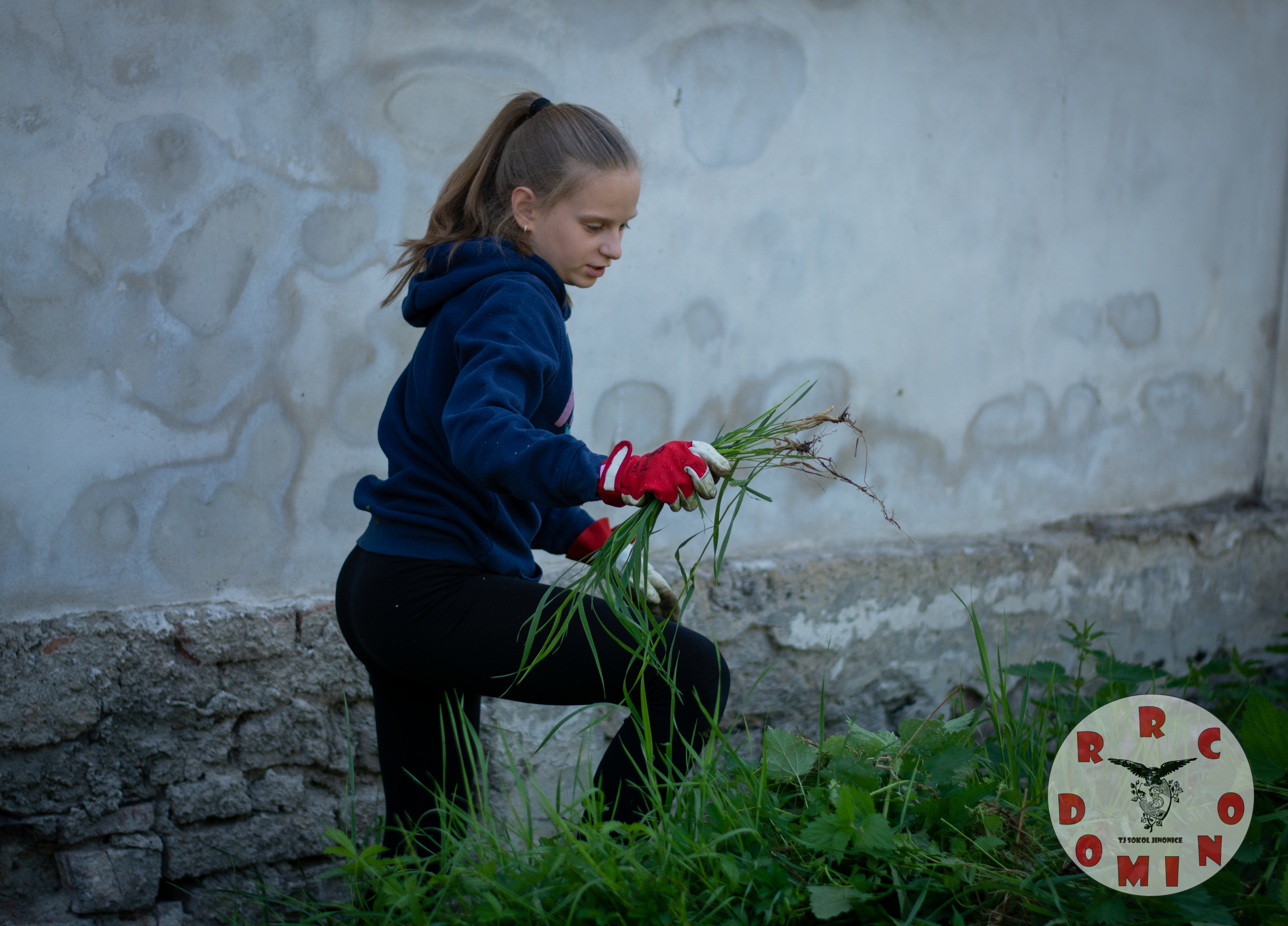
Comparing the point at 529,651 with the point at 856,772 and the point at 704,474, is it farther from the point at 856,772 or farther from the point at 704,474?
the point at 856,772

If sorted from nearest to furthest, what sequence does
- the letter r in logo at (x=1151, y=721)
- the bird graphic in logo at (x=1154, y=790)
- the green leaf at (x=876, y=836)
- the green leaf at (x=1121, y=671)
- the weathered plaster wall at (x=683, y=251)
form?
1. the green leaf at (x=876, y=836)
2. the bird graphic in logo at (x=1154, y=790)
3. the letter r in logo at (x=1151, y=721)
4. the weathered plaster wall at (x=683, y=251)
5. the green leaf at (x=1121, y=671)

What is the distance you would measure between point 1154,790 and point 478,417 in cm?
127

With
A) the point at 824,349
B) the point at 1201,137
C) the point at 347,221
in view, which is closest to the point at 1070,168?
the point at 1201,137

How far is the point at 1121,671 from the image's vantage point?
7.65 feet

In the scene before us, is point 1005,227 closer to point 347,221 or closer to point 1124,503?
point 1124,503

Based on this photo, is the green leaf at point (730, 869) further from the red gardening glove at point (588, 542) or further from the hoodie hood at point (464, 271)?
the hoodie hood at point (464, 271)

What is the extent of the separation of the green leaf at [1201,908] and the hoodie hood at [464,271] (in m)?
1.26

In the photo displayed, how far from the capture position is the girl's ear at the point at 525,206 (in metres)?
1.71

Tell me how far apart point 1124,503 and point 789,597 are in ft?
4.80

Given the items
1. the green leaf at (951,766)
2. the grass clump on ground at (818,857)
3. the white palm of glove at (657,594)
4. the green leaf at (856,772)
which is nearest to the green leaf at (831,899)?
the grass clump on ground at (818,857)

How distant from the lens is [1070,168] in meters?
3.24

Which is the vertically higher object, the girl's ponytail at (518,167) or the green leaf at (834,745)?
the girl's ponytail at (518,167)

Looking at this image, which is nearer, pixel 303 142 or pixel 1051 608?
pixel 303 142

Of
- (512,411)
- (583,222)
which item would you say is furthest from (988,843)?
(583,222)
